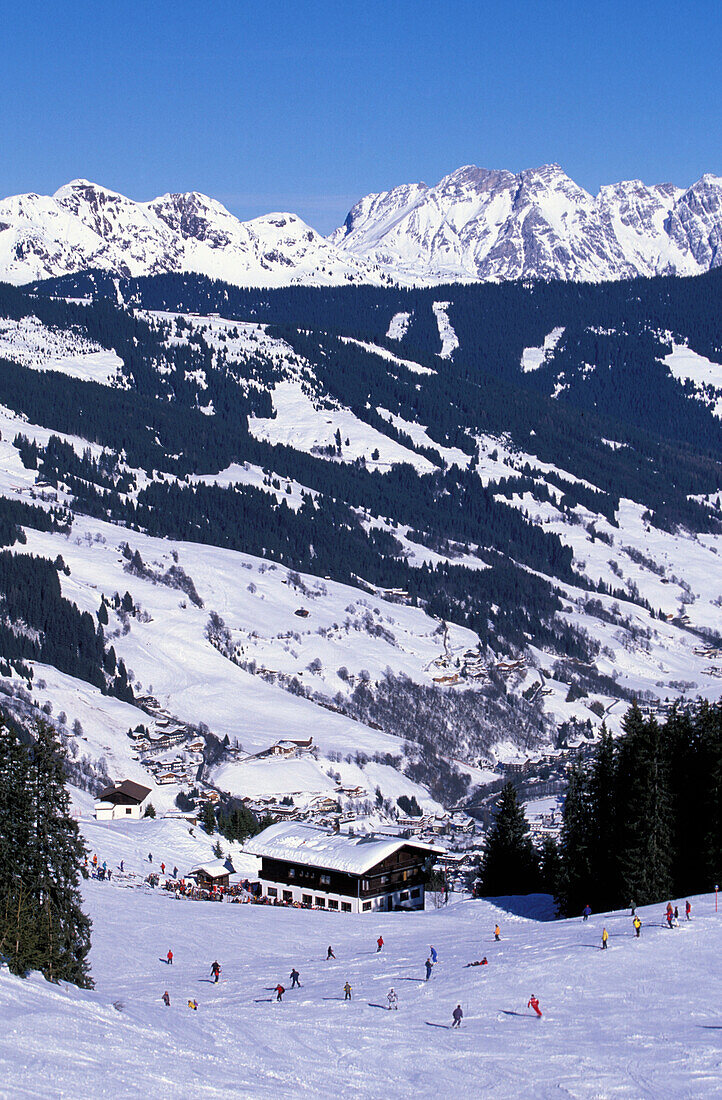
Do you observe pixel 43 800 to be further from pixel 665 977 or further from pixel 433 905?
pixel 433 905

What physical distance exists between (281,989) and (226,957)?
38.8 ft

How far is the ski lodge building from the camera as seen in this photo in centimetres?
8800

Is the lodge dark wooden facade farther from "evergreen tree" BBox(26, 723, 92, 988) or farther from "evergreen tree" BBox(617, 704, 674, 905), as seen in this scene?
"evergreen tree" BBox(26, 723, 92, 988)

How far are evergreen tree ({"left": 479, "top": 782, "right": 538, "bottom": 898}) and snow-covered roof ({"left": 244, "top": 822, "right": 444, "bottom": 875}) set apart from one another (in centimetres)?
683

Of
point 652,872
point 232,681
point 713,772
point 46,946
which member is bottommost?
point 46,946

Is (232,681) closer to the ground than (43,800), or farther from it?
farther from it

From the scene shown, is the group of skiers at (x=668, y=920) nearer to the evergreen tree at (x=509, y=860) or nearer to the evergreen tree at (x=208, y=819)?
the evergreen tree at (x=509, y=860)

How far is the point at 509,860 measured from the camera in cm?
8519

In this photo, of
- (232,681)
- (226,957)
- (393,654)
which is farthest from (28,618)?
(226,957)

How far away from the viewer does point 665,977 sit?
4991 centimetres

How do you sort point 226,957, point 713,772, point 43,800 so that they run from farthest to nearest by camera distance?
point 713,772, point 226,957, point 43,800

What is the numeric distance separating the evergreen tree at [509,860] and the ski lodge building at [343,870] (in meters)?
6.69

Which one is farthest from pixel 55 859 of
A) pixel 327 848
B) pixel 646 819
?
pixel 327 848

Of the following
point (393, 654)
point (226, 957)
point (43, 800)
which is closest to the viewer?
point (43, 800)
